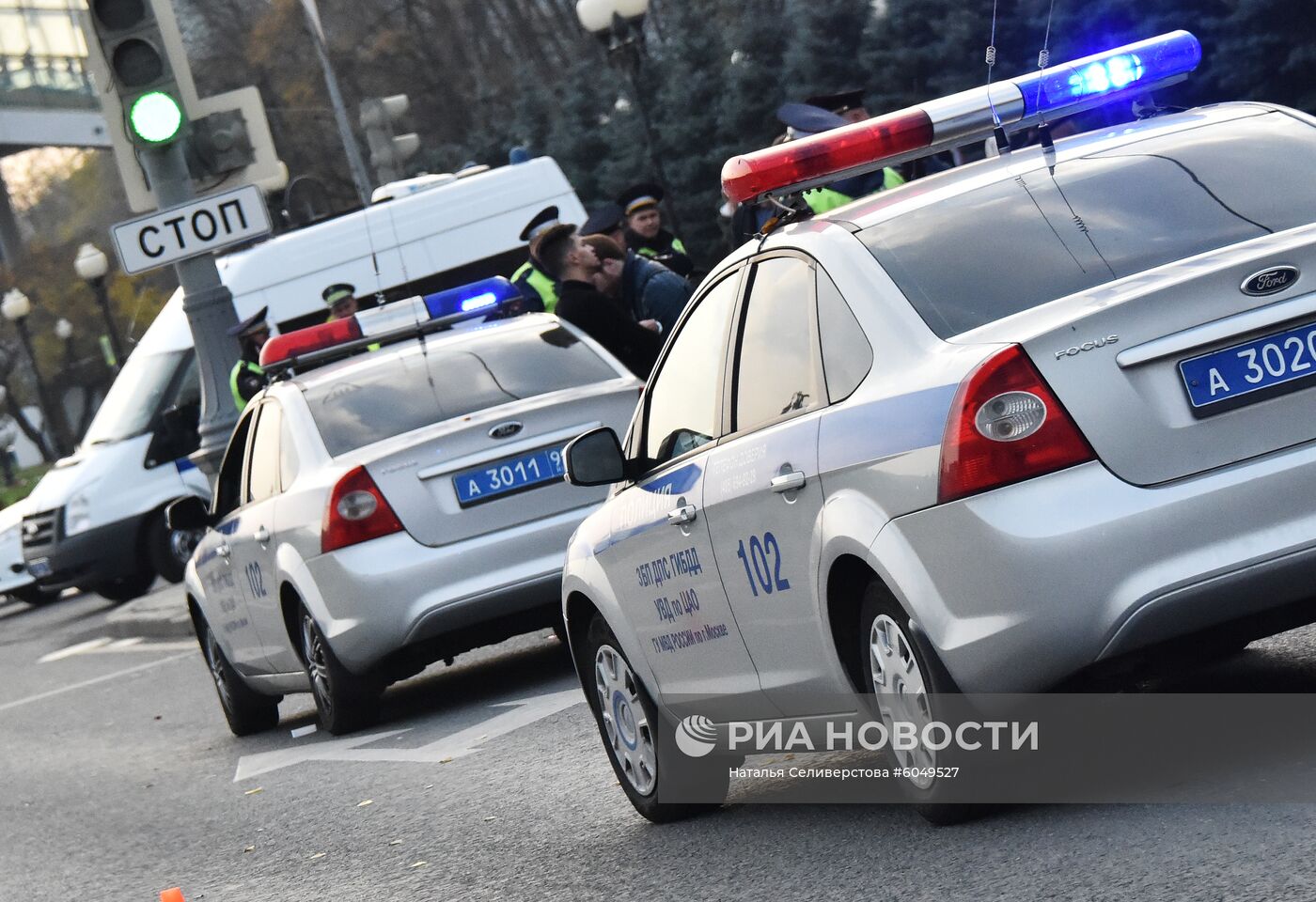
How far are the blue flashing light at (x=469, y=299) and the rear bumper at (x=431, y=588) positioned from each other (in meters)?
1.91

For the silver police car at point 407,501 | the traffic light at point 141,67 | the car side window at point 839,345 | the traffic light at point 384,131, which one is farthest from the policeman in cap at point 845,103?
the traffic light at point 384,131

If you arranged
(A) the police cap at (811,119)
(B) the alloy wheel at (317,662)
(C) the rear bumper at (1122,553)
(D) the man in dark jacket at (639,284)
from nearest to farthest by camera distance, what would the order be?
1. (C) the rear bumper at (1122,553)
2. (A) the police cap at (811,119)
3. (B) the alloy wheel at (317,662)
4. (D) the man in dark jacket at (639,284)

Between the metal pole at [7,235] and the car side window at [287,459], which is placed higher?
the metal pole at [7,235]

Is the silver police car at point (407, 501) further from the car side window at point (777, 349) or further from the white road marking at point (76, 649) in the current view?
the white road marking at point (76, 649)

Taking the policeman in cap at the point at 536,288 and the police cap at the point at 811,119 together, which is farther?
the policeman in cap at the point at 536,288

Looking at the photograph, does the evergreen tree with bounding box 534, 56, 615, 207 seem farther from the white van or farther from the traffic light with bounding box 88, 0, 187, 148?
the traffic light with bounding box 88, 0, 187, 148

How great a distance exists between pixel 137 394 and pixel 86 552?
202 centimetres

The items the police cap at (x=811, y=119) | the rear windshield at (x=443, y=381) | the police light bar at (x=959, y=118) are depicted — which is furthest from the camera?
the rear windshield at (x=443, y=381)

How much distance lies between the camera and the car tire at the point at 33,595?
91.6 ft

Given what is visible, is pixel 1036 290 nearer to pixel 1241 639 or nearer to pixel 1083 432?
pixel 1083 432

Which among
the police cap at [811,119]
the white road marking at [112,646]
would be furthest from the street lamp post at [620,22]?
the police cap at [811,119]

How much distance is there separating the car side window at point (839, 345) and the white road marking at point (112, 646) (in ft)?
42.8

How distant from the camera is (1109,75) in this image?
5930 mm

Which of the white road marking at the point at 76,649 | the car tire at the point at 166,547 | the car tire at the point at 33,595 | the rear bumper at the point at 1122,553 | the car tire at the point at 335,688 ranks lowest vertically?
the car tire at the point at 33,595
